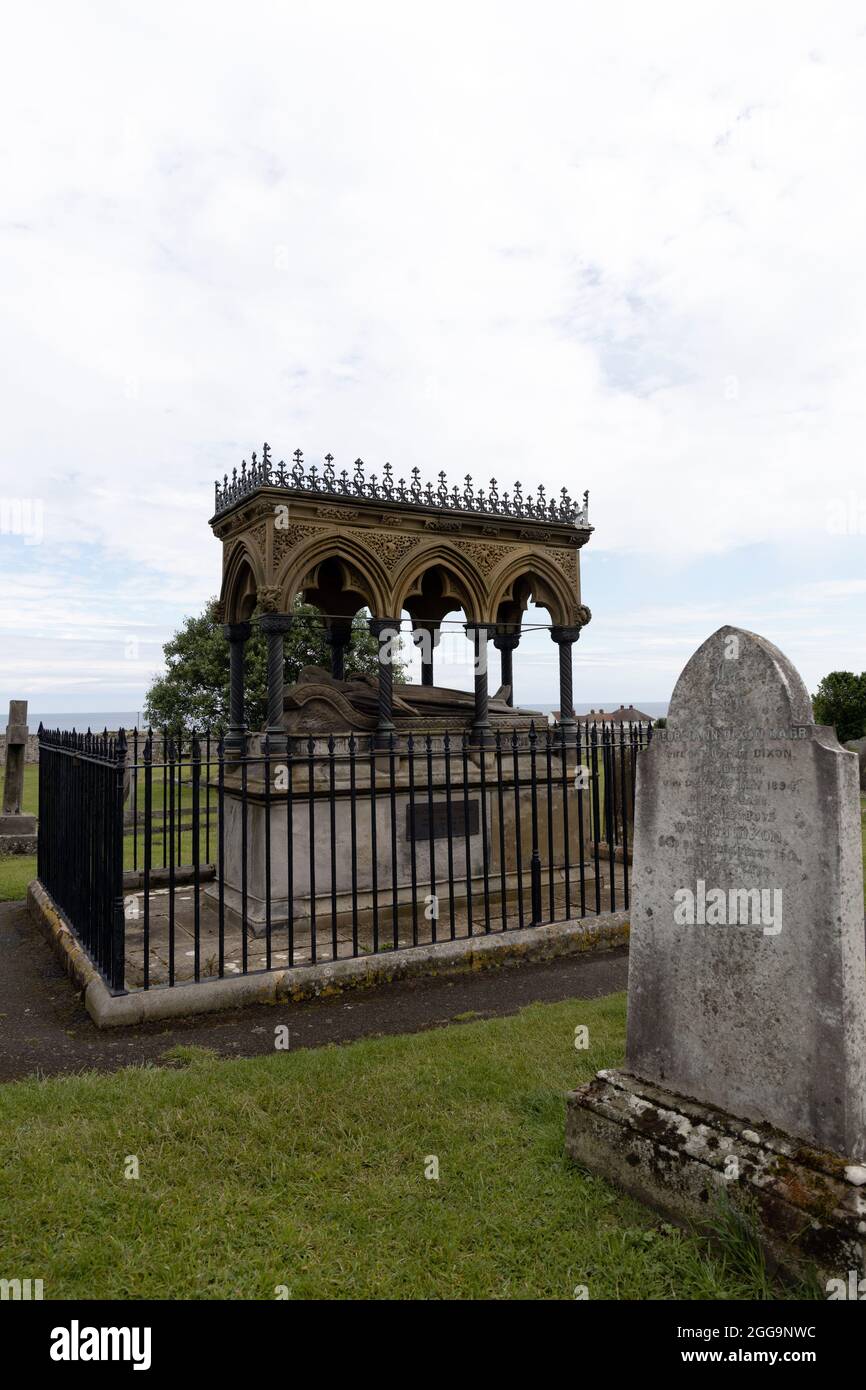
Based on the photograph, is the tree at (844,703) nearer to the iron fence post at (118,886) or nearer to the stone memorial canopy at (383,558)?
the stone memorial canopy at (383,558)

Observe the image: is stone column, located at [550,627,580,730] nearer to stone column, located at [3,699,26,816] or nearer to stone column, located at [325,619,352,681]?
stone column, located at [325,619,352,681]

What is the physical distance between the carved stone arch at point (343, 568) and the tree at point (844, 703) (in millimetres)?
22761

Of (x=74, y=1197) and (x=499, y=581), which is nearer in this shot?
(x=74, y=1197)

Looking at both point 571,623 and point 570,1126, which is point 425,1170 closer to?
point 570,1126

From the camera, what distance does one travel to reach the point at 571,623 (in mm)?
10609

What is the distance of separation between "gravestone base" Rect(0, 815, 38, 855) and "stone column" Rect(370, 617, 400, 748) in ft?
30.2

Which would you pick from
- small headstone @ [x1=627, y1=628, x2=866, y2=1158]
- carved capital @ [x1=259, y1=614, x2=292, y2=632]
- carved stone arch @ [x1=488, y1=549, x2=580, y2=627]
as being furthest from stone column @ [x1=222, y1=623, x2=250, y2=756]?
small headstone @ [x1=627, y1=628, x2=866, y2=1158]

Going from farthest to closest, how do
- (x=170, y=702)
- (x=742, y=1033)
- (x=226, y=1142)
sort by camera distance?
(x=170, y=702) → (x=226, y=1142) → (x=742, y=1033)

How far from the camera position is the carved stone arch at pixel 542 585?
32.8 feet

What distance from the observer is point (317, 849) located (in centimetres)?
819

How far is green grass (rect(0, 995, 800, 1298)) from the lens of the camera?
303 centimetres

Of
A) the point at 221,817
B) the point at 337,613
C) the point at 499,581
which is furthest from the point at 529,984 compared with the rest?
the point at 337,613

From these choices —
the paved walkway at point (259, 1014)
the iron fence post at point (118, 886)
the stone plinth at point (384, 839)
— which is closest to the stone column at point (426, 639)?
the stone plinth at point (384, 839)
